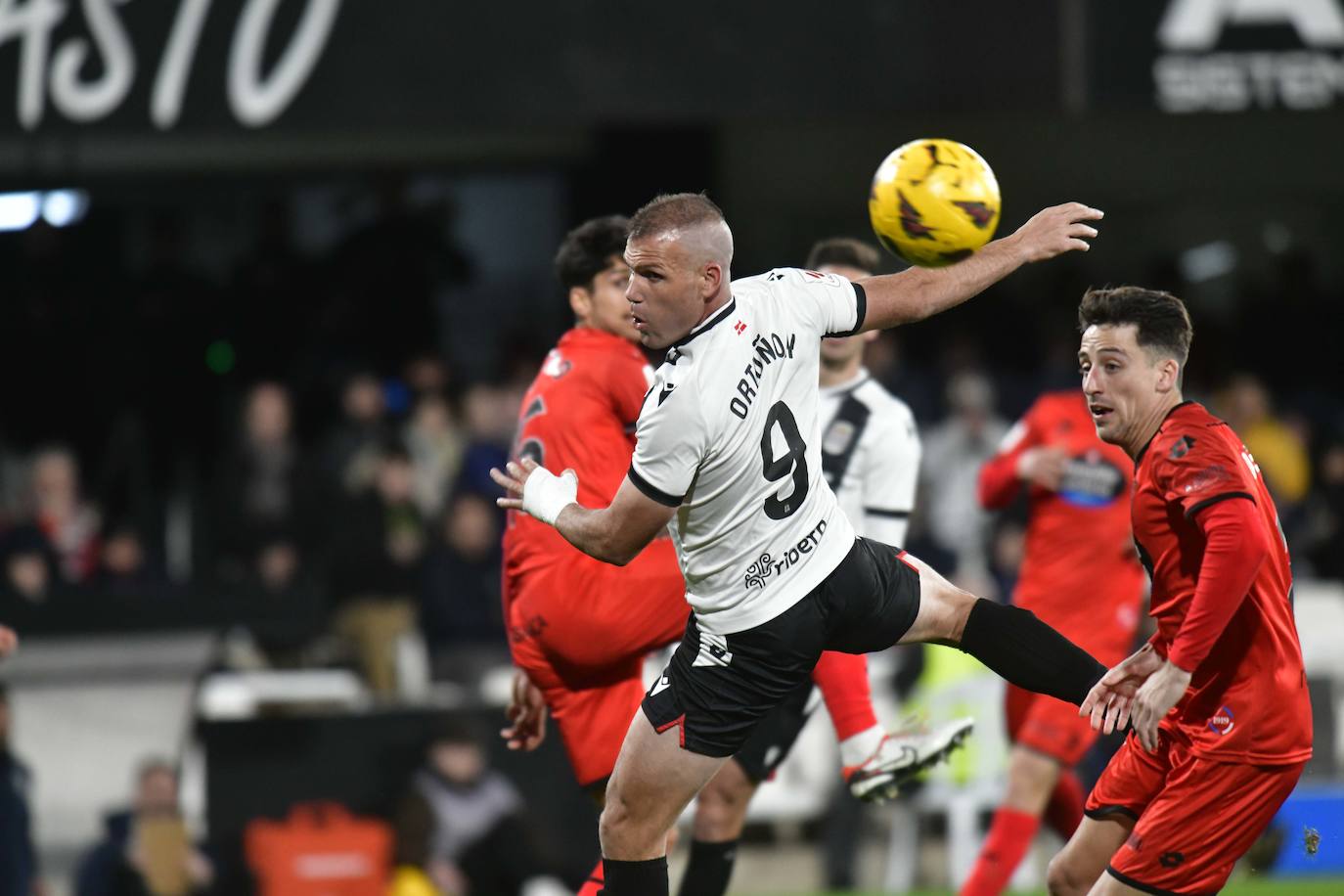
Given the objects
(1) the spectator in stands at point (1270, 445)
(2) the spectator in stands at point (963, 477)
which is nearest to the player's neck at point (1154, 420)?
(2) the spectator in stands at point (963, 477)

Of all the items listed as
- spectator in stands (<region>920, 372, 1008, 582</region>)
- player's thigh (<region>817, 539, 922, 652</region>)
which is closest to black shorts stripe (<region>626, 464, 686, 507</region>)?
player's thigh (<region>817, 539, 922, 652</region>)

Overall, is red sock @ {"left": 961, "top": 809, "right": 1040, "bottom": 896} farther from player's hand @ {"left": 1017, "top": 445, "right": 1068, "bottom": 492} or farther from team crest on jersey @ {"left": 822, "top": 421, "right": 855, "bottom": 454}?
team crest on jersey @ {"left": 822, "top": 421, "right": 855, "bottom": 454}

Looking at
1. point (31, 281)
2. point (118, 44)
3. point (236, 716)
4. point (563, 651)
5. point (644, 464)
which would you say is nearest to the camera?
point (644, 464)

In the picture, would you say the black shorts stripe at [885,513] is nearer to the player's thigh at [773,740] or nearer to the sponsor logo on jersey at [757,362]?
the player's thigh at [773,740]

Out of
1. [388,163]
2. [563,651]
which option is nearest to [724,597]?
[563,651]

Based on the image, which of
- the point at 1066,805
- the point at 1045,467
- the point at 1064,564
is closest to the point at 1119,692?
the point at 1045,467

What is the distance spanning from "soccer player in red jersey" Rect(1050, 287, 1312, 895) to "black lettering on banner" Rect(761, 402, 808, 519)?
2.75 ft

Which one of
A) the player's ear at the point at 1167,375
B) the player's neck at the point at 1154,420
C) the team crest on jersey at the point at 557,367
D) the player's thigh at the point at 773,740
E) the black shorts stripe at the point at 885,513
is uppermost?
the team crest on jersey at the point at 557,367

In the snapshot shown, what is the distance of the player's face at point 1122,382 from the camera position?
509 cm

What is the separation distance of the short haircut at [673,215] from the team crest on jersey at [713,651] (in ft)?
3.59

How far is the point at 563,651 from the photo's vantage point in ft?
19.1

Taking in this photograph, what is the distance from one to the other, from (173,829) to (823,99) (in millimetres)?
5922

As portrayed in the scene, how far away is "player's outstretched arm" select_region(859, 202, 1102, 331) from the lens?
16.8 ft

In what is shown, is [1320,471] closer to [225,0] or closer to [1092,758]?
[1092,758]
